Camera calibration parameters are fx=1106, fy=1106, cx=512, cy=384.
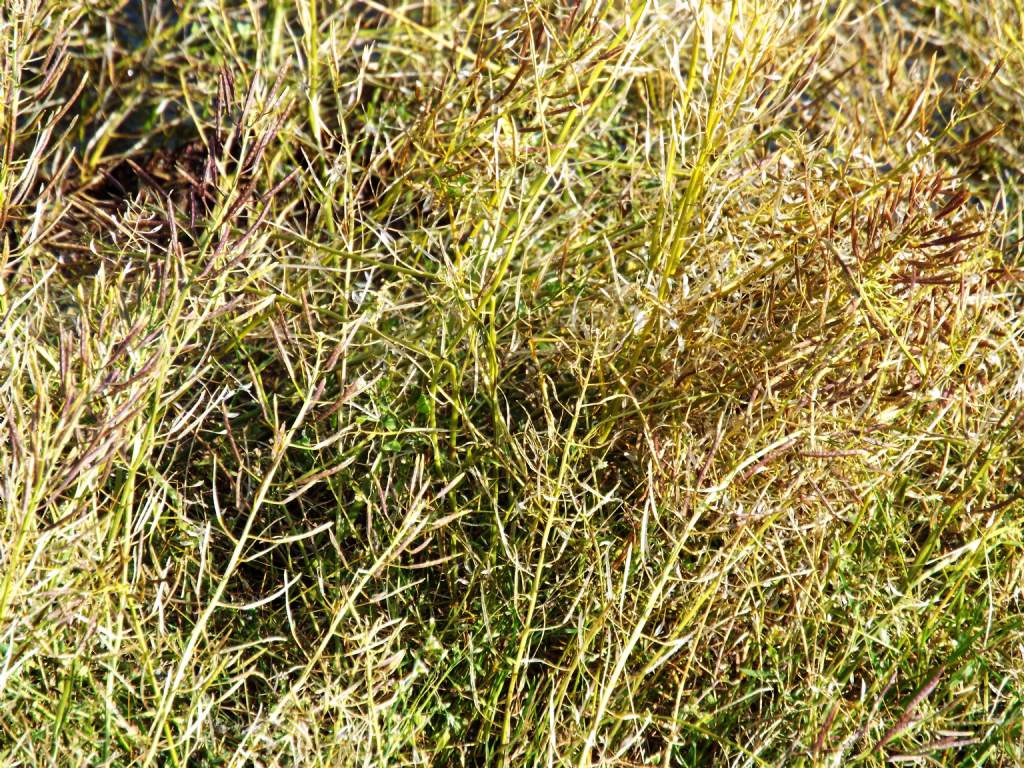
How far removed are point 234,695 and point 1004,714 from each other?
2.82 feet

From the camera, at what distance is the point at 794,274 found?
1.30m

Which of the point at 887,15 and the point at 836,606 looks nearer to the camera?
the point at 836,606

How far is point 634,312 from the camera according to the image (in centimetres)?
134

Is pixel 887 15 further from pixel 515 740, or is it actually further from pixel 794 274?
pixel 515 740

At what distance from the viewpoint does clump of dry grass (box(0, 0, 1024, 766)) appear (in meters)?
1.16

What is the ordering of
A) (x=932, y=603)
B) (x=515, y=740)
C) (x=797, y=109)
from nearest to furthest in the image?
(x=515, y=740)
(x=932, y=603)
(x=797, y=109)

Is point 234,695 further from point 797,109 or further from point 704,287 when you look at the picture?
point 797,109

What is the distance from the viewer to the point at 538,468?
1.29 m

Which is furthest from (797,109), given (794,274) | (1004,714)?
(1004,714)

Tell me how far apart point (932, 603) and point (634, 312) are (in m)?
0.49

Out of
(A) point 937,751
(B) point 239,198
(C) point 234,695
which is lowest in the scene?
(C) point 234,695

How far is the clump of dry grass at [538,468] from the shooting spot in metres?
1.16

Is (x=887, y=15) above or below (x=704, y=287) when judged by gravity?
above

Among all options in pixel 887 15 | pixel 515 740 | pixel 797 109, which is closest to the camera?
pixel 515 740
